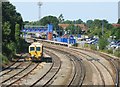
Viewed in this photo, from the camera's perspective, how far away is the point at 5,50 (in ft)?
136

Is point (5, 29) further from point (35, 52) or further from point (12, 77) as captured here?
point (12, 77)

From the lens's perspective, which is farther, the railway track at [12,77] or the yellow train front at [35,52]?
the yellow train front at [35,52]

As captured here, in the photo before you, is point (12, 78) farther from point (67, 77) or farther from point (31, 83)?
point (67, 77)

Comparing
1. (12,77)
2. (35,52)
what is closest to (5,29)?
(35,52)

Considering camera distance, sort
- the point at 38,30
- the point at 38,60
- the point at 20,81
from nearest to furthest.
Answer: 1. the point at 20,81
2. the point at 38,60
3. the point at 38,30

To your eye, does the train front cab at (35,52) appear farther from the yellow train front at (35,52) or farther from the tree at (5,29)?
the tree at (5,29)

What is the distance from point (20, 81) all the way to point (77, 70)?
837 centimetres

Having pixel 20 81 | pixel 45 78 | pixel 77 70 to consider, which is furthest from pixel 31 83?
pixel 77 70

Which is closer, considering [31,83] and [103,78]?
[31,83]

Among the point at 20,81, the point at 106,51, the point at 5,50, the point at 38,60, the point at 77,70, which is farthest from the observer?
the point at 106,51

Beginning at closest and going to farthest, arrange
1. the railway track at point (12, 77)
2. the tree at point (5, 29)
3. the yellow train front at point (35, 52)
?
the railway track at point (12, 77), the yellow train front at point (35, 52), the tree at point (5, 29)

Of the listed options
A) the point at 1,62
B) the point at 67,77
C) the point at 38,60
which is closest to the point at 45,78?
the point at 67,77

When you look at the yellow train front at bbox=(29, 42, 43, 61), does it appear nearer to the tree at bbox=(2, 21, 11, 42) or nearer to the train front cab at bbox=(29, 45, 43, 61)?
the train front cab at bbox=(29, 45, 43, 61)

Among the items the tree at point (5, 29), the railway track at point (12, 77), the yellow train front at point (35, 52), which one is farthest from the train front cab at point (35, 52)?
the tree at point (5, 29)
